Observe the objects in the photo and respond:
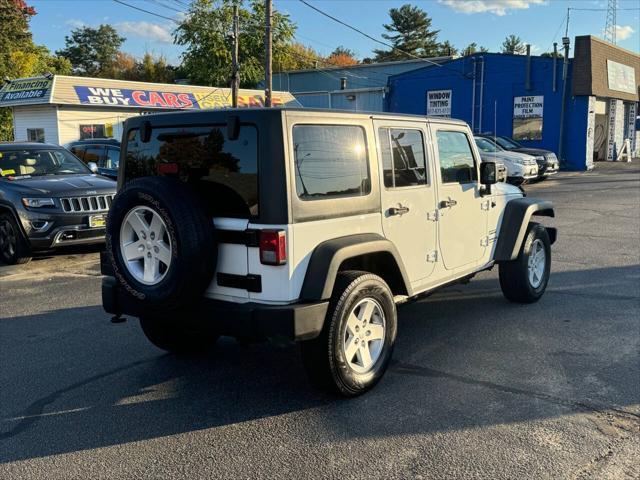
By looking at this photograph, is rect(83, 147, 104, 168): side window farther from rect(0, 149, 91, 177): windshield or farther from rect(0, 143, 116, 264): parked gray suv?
rect(0, 143, 116, 264): parked gray suv

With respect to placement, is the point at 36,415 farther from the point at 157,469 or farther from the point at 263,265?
the point at 263,265

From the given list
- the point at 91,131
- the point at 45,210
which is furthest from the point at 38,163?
the point at 91,131

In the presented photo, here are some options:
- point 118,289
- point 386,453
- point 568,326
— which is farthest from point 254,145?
point 568,326

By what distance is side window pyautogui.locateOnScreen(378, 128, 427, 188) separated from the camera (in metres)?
4.44

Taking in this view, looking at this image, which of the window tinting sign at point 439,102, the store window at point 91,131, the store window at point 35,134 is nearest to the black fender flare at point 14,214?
the store window at point 91,131

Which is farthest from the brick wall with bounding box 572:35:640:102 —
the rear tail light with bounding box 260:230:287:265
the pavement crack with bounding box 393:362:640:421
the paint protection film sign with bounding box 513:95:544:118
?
the rear tail light with bounding box 260:230:287:265

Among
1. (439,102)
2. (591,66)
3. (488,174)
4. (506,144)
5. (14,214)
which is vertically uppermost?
(591,66)

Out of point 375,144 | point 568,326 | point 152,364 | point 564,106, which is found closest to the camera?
point 375,144

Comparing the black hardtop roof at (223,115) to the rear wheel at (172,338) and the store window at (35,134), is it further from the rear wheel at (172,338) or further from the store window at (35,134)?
the store window at (35,134)

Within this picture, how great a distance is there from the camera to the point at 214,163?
3.91m

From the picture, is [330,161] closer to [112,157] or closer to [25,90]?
[112,157]

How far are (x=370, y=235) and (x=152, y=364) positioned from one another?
2083 millimetres

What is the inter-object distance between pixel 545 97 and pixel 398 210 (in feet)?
86.3

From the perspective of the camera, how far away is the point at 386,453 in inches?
133
